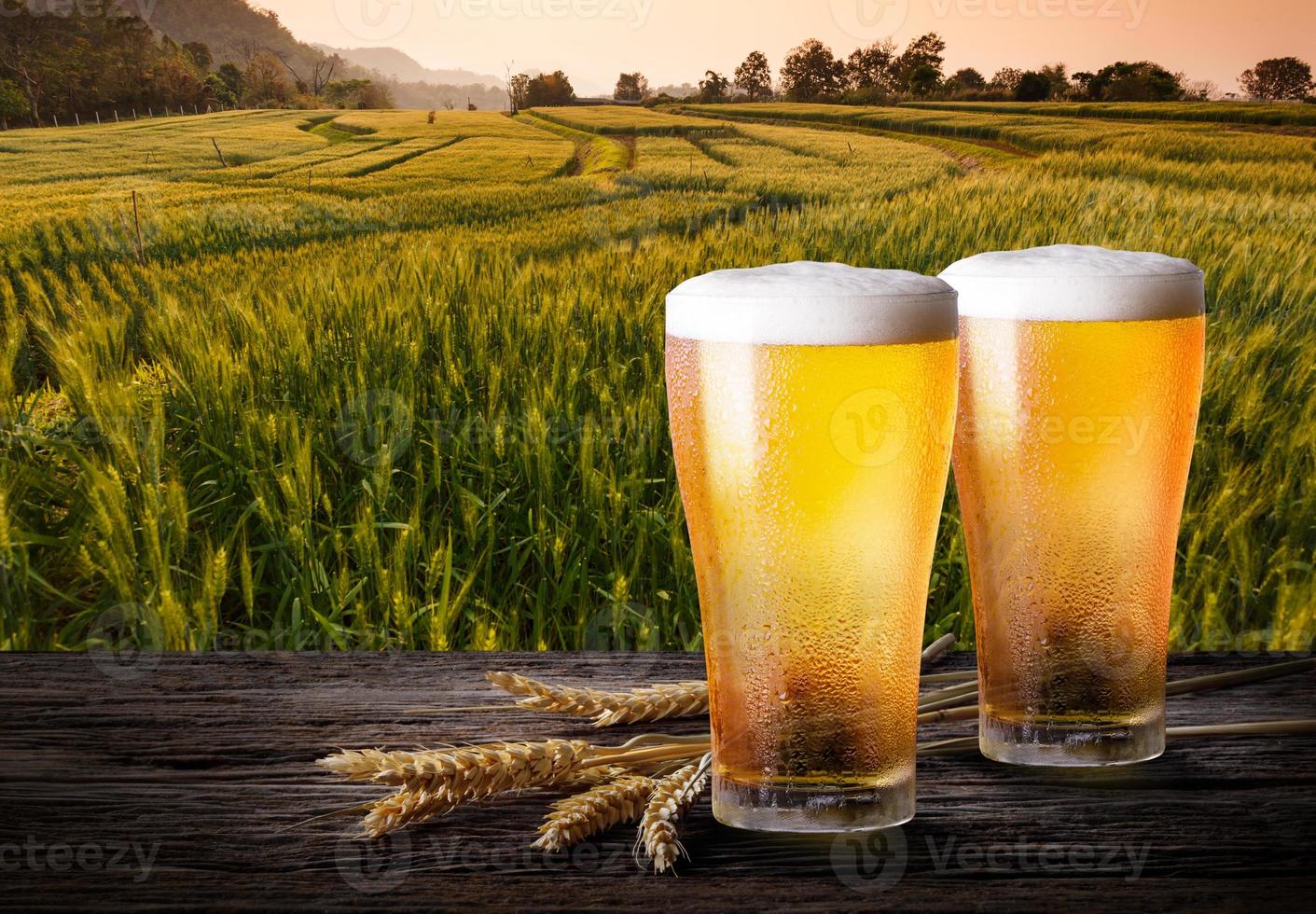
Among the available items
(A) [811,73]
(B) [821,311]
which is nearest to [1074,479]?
(B) [821,311]

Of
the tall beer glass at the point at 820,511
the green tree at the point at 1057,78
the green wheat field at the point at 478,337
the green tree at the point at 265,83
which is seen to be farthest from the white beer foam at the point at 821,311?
the green tree at the point at 265,83

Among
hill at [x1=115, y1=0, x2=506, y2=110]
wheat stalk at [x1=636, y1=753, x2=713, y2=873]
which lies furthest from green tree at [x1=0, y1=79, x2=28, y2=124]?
wheat stalk at [x1=636, y1=753, x2=713, y2=873]

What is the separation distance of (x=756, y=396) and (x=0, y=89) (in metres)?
2.15

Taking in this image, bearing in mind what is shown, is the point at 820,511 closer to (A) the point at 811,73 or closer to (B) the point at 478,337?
(B) the point at 478,337

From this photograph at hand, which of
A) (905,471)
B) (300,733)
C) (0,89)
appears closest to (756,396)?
(905,471)

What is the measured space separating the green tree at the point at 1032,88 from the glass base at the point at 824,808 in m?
1.91

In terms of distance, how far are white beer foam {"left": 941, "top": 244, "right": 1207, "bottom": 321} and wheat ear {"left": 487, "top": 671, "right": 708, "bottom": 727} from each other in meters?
0.36

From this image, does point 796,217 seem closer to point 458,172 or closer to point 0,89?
point 458,172

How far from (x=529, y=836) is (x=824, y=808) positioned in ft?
0.56

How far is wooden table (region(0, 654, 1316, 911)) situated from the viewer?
63cm

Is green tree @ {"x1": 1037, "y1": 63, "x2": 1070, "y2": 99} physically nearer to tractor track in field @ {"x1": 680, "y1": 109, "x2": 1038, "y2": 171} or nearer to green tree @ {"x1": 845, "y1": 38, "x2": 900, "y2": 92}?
tractor track in field @ {"x1": 680, "y1": 109, "x2": 1038, "y2": 171}

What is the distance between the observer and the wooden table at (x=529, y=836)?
0.63 meters

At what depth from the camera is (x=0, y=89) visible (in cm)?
229

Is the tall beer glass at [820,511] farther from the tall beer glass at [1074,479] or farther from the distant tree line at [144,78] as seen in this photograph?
the distant tree line at [144,78]
